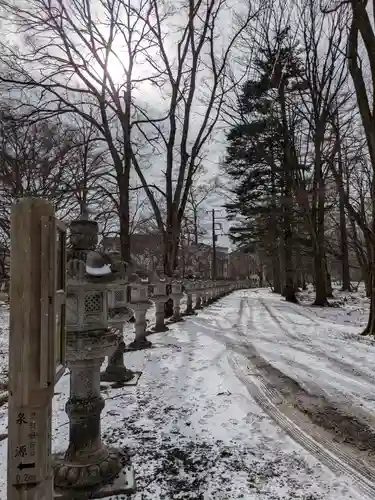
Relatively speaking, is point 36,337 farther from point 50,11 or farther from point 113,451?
point 50,11

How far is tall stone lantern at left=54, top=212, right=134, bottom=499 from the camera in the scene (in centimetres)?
234

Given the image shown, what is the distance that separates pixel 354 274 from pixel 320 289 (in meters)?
57.4

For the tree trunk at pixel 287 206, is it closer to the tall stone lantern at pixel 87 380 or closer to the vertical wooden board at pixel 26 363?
the tall stone lantern at pixel 87 380

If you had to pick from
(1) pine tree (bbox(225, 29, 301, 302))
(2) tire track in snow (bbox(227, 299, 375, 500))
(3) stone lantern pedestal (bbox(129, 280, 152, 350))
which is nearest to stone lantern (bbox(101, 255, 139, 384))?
(2) tire track in snow (bbox(227, 299, 375, 500))

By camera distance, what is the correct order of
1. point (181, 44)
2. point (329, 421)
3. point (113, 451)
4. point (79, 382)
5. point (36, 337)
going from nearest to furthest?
1. point (36, 337)
2. point (79, 382)
3. point (113, 451)
4. point (329, 421)
5. point (181, 44)

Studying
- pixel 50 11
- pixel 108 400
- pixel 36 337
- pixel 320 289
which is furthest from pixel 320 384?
pixel 320 289

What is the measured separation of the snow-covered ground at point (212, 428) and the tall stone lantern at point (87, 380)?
258 mm

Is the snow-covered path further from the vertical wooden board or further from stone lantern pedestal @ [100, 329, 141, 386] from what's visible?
the vertical wooden board

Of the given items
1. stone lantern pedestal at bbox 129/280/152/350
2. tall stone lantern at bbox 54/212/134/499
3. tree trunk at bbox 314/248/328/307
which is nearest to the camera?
tall stone lantern at bbox 54/212/134/499

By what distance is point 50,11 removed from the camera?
10859 mm

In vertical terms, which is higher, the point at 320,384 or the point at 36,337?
the point at 36,337

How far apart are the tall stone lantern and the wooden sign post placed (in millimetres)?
960

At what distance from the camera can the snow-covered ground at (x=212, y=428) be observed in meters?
2.36

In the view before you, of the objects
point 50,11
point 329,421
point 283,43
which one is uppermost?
point 283,43
